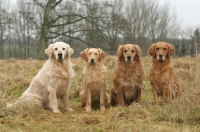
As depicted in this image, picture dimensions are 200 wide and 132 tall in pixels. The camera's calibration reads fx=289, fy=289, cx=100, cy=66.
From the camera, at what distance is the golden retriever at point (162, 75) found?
19.0 ft

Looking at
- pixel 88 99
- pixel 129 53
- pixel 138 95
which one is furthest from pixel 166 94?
pixel 88 99

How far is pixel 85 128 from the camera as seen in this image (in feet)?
14.0

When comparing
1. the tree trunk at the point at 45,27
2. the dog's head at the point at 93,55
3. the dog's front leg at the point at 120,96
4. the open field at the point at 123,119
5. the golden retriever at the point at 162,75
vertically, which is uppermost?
the tree trunk at the point at 45,27

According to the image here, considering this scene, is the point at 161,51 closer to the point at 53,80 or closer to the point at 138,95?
the point at 138,95

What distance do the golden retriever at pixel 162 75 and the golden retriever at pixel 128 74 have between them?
315 mm

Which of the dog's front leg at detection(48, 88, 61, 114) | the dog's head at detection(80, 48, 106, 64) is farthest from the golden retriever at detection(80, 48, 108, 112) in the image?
the dog's front leg at detection(48, 88, 61, 114)

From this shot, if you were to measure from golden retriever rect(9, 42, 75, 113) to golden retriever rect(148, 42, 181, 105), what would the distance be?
1.77m

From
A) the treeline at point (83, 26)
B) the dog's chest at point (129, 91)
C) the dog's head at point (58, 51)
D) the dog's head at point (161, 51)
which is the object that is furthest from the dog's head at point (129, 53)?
the treeline at point (83, 26)

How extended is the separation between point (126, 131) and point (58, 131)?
A: 1.05 m

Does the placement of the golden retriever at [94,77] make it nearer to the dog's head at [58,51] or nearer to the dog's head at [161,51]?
the dog's head at [58,51]

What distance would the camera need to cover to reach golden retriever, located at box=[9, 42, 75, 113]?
5941 millimetres

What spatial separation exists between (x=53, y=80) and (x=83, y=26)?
1811 centimetres

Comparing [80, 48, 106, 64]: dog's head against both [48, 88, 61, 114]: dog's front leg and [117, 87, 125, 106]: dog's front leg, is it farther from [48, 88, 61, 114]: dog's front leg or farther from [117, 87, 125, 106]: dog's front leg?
[48, 88, 61, 114]: dog's front leg

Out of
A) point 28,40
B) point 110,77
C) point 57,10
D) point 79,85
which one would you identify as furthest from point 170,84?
point 28,40
